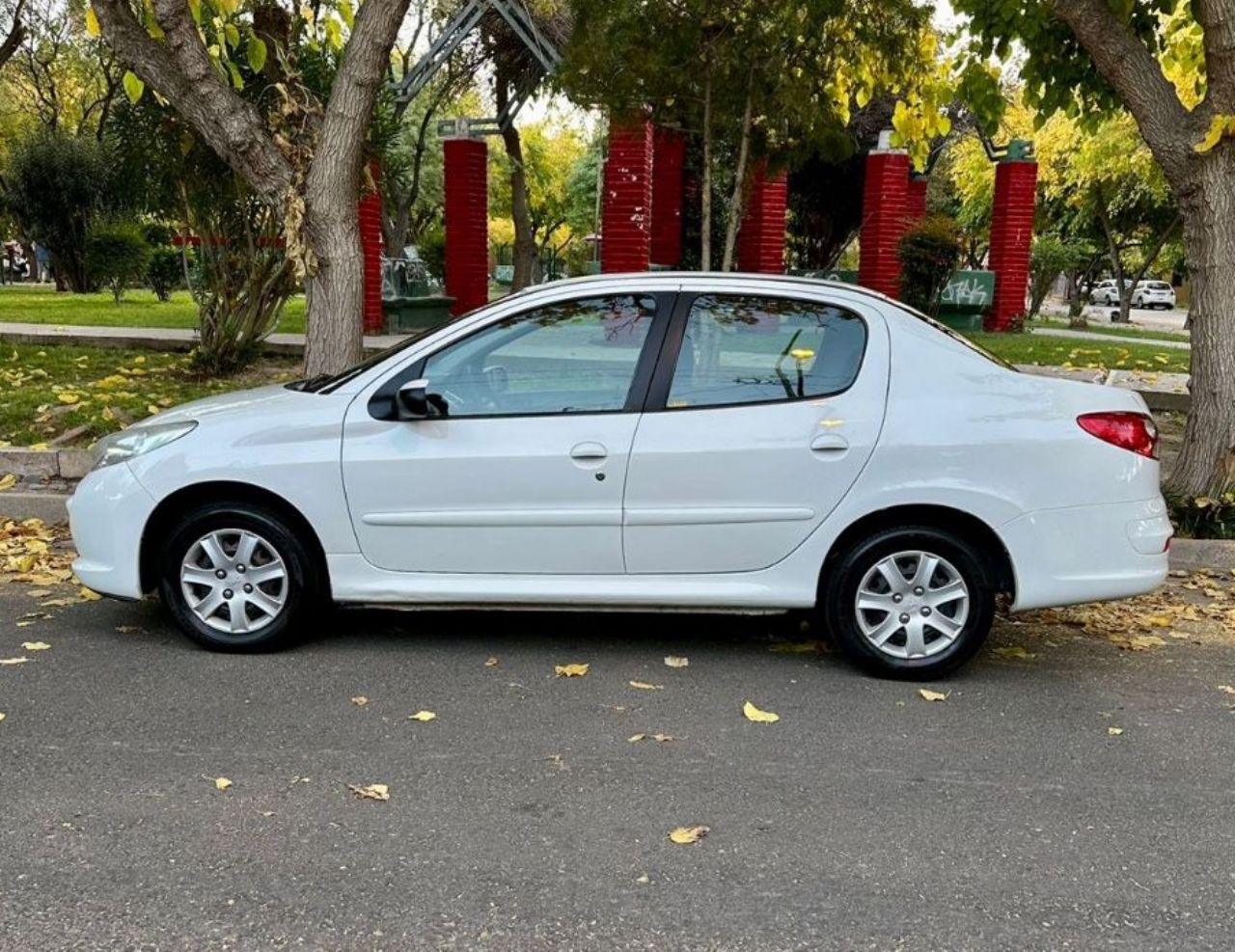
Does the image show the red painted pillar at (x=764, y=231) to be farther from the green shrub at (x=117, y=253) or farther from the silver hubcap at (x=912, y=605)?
the green shrub at (x=117, y=253)

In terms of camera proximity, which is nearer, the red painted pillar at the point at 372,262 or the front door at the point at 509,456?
the front door at the point at 509,456

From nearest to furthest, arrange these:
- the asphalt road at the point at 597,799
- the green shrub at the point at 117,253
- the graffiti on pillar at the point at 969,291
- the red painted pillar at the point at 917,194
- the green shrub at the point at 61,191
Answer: the asphalt road at the point at 597,799
the graffiti on pillar at the point at 969,291
the red painted pillar at the point at 917,194
the green shrub at the point at 61,191
the green shrub at the point at 117,253

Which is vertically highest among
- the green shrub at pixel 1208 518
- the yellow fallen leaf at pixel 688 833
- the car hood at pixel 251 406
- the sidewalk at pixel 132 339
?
the sidewalk at pixel 132 339

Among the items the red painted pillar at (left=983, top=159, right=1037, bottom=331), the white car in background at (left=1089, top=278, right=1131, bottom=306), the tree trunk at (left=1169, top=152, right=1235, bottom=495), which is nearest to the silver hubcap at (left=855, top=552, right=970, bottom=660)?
the tree trunk at (left=1169, top=152, right=1235, bottom=495)

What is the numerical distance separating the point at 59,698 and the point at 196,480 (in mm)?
1019

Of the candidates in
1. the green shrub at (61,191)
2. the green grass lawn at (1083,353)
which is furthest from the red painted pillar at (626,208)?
the green shrub at (61,191)

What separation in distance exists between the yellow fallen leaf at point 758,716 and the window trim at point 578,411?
1311mm

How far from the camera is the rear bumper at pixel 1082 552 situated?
454 centimetres

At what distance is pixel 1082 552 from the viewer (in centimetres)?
457

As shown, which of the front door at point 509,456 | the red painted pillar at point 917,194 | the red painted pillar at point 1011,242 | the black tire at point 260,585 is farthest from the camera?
the red painted pillar at point 917,194

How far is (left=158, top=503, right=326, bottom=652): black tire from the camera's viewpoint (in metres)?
4.75

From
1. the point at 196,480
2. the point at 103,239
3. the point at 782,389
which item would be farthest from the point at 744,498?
the point at 103,239

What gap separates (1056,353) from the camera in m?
15.3

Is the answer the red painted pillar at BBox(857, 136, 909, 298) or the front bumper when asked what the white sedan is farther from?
the red painted pillar at BBox(857, 136, 909, 298)
